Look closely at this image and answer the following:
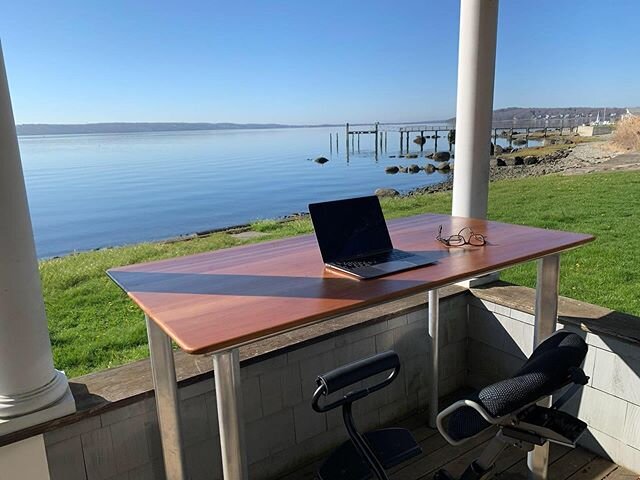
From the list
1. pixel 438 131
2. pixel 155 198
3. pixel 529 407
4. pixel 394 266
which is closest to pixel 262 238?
pixel 394 266

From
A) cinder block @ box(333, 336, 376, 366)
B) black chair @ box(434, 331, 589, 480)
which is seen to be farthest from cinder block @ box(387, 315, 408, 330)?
black chair @ box(434, 331, 589, 480)

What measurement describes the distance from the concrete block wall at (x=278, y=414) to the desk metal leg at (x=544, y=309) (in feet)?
2.14

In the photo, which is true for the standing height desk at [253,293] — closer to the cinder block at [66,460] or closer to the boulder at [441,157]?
the cinder block at [66,460]

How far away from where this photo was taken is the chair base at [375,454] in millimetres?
1400

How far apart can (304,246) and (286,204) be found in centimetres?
1028

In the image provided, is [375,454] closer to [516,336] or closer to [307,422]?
[307,422]

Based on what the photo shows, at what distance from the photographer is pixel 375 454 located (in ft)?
4.70

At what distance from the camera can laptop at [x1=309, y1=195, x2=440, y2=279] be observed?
4.51 ft

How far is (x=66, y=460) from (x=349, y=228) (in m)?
1.19

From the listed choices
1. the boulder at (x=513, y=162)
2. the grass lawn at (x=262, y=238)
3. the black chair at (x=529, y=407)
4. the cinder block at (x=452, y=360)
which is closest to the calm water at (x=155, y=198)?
the grass lawn at (x=262, y=238)

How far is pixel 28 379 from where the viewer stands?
1.43 meters

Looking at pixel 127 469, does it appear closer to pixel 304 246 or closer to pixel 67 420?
pixel 67 420

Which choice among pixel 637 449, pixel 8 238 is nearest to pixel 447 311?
pixel 637 449

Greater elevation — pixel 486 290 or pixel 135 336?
pixel 486 290
